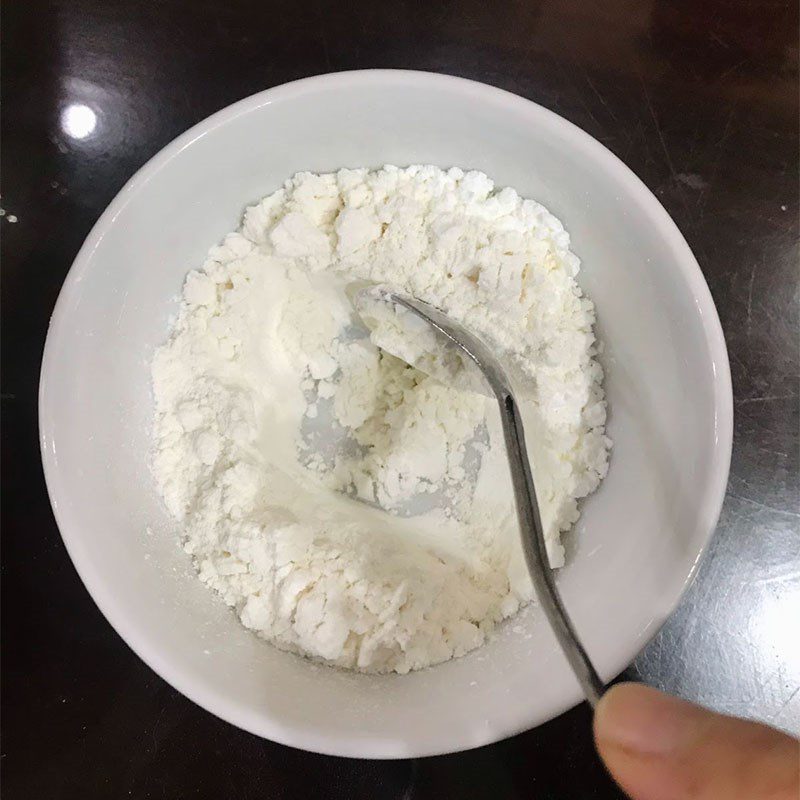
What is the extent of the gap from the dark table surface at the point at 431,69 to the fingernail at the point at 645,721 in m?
0.38

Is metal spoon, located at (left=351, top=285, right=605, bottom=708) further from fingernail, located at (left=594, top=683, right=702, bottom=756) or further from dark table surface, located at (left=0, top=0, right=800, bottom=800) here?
dark table surface, located at (left=0, top=0, right=800, bottom=800)

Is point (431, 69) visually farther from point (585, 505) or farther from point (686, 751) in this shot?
point (686, 751)

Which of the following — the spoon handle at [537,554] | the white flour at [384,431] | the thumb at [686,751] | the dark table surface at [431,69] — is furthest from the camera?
the dark table surface at [431,69]

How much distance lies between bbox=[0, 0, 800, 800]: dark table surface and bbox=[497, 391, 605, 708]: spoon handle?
283 mm

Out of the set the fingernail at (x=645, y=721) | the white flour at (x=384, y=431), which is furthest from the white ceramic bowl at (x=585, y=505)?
the fingernail at (x=645, y=721)

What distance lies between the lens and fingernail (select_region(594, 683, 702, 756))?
45 cm

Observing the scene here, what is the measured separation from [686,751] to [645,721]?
30 millimetres

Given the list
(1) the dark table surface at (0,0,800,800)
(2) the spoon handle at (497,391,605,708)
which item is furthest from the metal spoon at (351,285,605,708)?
(1) the dark table surface at (0,0,800,800)

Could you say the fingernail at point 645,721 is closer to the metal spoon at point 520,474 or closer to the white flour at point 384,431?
the metal spoon at point 520,474

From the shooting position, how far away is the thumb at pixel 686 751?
1.35 feet

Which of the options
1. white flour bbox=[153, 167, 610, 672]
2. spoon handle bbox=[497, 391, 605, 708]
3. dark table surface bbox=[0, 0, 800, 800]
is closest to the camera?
spoon handle bbox=[497, 391, 605, 708]

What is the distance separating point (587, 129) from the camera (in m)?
0.93

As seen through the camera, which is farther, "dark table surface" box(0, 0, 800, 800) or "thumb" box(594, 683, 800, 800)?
"dark table surface" box(0, 0, 800, 800)

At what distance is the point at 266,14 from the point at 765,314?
0.76 metres
